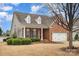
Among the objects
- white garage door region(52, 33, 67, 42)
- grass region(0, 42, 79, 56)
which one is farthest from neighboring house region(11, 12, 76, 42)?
grass region(0, 42, 79, 56)

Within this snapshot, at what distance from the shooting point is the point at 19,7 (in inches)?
221

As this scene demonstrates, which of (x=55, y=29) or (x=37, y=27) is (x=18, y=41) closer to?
(x=37, y=27)

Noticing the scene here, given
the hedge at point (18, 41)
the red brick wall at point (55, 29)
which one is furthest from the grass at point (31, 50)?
the red brick wall at point (55, 29)

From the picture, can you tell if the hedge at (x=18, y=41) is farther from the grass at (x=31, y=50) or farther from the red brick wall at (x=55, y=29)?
the red brick wall at (x=55, y=29)

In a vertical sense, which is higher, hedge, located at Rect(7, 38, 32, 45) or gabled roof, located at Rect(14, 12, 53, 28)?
gabled roof, located at Rect(14, 12, 53, 28)

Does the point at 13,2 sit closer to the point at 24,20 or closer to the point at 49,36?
the point at 24,20

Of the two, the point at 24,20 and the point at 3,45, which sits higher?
the point at 24,20

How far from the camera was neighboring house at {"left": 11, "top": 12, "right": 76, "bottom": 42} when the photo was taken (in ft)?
18.4

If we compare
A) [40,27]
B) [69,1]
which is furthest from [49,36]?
Result: [69,1]

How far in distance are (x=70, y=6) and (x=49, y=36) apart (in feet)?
1.68

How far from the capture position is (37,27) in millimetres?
5637

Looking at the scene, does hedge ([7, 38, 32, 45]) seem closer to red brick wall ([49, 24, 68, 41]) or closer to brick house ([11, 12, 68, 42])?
brick house ([11, 12, 68, 42])

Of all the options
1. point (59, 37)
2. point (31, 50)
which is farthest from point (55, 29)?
point (31, 50)

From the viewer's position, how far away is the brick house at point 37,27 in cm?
560
